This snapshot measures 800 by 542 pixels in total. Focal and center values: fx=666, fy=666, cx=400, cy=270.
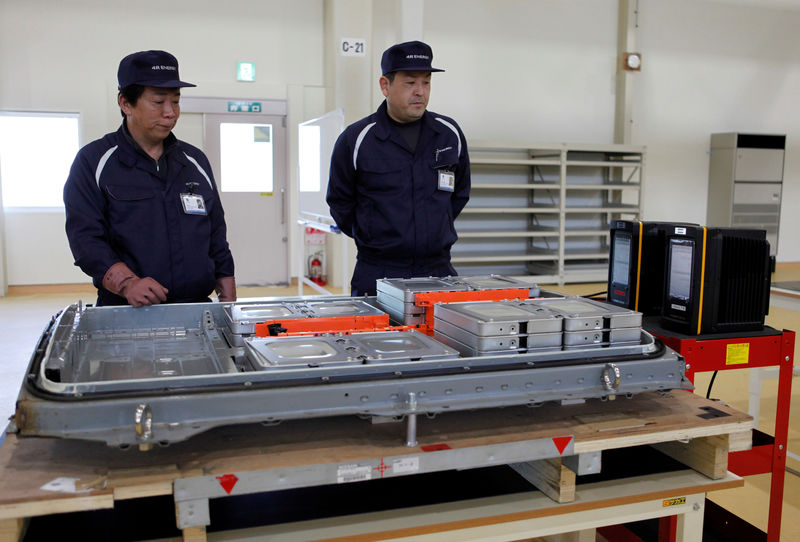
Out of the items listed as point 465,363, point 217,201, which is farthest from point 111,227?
point 465,363

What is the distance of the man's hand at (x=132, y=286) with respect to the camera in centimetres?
172

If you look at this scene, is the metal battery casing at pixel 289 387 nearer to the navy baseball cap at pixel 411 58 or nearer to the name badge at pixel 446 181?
the name badge at pixel 446 181

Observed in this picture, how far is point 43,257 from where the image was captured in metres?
7.29

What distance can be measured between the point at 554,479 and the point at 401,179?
53.1 inches

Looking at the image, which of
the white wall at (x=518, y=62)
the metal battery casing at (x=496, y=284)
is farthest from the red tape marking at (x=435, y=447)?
the white wall at (x=518, y=62)

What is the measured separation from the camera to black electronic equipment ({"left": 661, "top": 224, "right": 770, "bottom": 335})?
5.87ft

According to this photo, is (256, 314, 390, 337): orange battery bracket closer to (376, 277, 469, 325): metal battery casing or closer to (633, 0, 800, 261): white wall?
(376, 277, 469, 325): metal battery casing

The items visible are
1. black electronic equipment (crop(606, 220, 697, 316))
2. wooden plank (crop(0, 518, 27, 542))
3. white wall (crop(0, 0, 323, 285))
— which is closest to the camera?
wooden plank (crop(0, 518, 27, 542))

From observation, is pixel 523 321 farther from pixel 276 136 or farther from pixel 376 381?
pixel 276 136

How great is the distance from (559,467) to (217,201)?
4.73 ft

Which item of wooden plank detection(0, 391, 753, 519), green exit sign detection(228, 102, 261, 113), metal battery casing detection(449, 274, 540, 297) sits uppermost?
green exit sign detection(228, 102, 261, 113)

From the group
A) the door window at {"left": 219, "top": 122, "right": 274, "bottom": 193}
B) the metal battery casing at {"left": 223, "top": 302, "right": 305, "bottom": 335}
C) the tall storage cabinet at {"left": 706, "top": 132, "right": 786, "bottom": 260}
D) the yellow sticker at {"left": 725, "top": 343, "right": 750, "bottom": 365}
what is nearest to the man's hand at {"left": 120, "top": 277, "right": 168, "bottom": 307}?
the metal battery casing at {"left": 223, "top": 302, "right": 305, "bottom": 335}

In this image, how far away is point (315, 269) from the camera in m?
7.86

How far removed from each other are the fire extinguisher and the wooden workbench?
6.49 m
